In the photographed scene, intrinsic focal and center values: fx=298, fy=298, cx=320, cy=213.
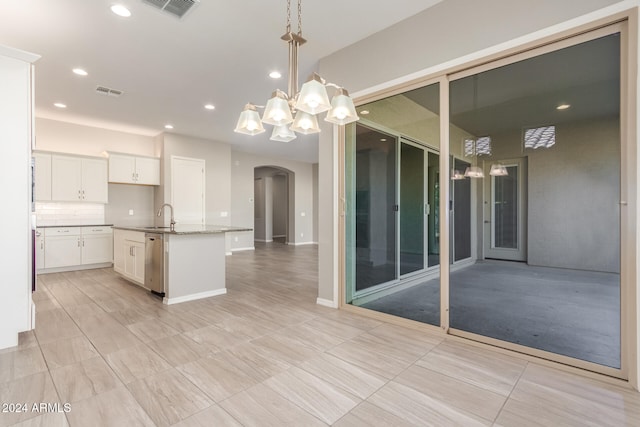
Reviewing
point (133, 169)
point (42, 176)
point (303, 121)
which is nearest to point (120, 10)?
point (303, 121)

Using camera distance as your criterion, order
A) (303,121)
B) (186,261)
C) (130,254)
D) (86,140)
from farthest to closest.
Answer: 1. (86,140)
2. (130,254)
3. (186,261)
4. (303,121)

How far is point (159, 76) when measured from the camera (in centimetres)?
413

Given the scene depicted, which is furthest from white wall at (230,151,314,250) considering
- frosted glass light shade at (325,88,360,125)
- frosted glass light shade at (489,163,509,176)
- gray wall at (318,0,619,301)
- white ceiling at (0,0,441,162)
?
frosted glass light shade at (489,163,509,176)

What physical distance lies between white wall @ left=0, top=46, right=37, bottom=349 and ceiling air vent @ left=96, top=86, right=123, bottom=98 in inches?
84.2

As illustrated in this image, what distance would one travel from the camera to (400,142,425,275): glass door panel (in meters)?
3.25

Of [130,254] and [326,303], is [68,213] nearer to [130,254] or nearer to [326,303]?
[130,254]

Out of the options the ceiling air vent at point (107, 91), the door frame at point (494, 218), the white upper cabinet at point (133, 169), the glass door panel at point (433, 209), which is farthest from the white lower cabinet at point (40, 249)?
the door frame at point (494, 218)

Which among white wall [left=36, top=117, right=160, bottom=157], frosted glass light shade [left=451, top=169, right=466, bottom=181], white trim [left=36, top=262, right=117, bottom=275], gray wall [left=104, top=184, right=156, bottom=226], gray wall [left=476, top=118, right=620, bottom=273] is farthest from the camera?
gray wall [left=104, top=184, right=156, bottom=226]

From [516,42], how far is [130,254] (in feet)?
17.7

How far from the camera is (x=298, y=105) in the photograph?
2.00 m

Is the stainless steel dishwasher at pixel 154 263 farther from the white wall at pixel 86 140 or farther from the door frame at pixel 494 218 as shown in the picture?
the white wall at pixel 86 140

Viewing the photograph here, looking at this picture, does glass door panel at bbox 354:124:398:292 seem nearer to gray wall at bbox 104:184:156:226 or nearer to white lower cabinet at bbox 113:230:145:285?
white lower cabinet at bbox 113:230:145:285

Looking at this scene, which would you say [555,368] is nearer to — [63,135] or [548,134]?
[548,134]

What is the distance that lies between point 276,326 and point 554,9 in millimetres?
3442
